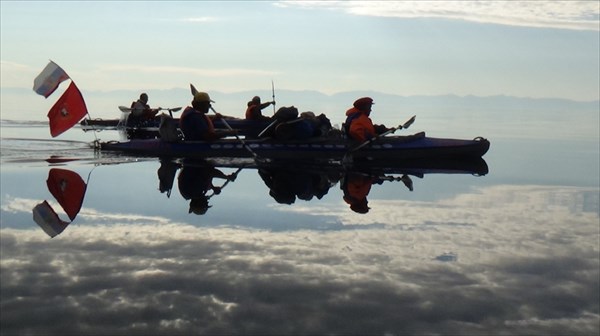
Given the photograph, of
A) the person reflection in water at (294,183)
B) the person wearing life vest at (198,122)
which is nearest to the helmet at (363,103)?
the person reflection in water at (294,183)

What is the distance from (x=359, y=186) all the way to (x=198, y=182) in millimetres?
4247

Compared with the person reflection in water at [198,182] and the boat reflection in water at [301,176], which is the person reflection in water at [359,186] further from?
the person reflection in water at [198,182]

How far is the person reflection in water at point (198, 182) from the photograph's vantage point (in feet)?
59.7

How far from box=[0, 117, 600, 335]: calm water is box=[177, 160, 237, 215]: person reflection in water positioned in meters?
0.25

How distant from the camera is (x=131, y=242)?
13383 mm

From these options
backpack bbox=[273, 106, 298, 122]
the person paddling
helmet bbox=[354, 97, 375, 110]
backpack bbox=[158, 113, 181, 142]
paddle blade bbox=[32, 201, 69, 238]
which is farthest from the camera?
the person paddling

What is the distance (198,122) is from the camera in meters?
26.2

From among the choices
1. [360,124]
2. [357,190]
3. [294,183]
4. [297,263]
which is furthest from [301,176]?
[297,263]

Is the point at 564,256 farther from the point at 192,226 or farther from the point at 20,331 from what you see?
the point at 20,331

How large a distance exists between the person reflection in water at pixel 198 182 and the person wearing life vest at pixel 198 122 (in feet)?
2.92

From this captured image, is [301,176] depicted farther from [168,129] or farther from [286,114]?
[168,129]

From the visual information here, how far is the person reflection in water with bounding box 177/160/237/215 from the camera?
59.7ft

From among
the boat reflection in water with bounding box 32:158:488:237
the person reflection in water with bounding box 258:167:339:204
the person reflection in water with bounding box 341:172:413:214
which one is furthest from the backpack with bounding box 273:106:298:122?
the person reflection in water with bounding box 341:172:413:214

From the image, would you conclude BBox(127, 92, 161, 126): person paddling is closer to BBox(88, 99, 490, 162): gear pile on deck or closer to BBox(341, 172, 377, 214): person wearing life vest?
BBox(88, 99, 490, 162): gear pile on deck
